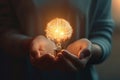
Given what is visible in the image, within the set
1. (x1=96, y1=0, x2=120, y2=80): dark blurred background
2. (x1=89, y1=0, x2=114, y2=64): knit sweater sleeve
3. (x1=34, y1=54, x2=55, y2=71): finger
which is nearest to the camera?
(x1=34, y1=54, x2=55, y2=71): finger

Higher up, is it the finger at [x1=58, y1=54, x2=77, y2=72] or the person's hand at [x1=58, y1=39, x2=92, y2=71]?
the person's hand at [x1=58, y1=39, x2=92, y2=71]

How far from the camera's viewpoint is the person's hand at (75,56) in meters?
0.58

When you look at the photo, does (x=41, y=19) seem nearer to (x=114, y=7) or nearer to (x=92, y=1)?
(x=92, y=1)

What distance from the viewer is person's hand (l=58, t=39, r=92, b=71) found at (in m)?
0.58

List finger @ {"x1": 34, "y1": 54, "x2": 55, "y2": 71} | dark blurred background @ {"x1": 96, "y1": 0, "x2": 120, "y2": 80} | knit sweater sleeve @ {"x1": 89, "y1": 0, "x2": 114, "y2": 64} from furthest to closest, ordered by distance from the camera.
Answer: dark blurred background @ {"x1": 96, "y1": 0, "x2": 120, "y2": 80} → knit sweater sleeve @ {"x1": 89, "y1": 0, "x2": 114, "y2": 64} → finger @ {"x1": 34, "y1": 54, "x2": 55, "y2": 71}

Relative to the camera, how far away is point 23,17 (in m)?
0.67

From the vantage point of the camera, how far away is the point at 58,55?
58 centimetres

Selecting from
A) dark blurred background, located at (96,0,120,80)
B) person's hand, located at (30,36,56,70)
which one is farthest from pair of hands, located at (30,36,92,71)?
dark blurred background, located at (96,0,120,80)

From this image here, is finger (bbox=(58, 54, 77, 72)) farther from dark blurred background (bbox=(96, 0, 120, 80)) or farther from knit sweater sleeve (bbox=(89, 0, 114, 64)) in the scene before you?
dark blurred background (bbox=(96, 0, 120, 80))

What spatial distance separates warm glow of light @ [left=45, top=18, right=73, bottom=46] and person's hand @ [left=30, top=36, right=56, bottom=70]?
14 millimetres

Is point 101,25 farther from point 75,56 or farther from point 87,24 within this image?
point 75,56

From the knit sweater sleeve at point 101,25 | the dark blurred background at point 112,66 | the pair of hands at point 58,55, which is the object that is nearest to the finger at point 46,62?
the pair of hands at point 58,55

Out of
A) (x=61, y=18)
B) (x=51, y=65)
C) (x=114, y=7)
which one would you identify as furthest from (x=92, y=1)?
(x=114, y=7)

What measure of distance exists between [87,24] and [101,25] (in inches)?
1.6
